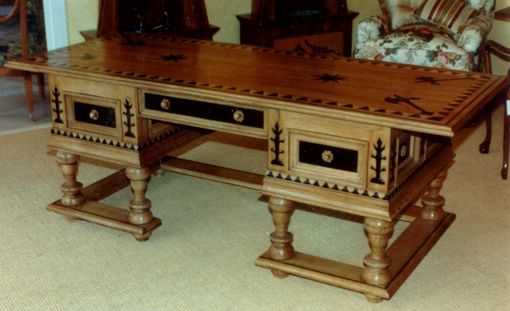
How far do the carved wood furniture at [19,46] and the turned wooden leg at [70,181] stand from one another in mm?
1640

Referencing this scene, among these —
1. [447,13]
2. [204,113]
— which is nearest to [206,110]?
[204,113]

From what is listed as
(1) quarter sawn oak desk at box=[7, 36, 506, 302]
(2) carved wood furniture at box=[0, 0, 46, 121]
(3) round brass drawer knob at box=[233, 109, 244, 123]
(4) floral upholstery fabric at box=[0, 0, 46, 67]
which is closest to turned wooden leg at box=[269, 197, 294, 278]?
(1) quarter sawn oak desk at box=[7, 36, 506, 302]

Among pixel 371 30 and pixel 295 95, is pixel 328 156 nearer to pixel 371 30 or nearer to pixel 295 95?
pixel 295 95

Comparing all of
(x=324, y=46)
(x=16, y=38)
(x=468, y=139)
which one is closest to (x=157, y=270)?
(x=468, y=139)

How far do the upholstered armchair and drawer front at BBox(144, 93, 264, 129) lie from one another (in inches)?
88.4

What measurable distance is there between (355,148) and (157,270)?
101 cm

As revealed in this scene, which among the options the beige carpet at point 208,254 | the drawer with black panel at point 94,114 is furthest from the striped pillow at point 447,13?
the drawer with black panel at point 94,114

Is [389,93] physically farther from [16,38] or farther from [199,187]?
[16,38]

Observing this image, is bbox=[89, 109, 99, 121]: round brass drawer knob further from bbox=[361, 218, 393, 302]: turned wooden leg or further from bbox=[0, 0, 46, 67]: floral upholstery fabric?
bbox=[0, 0, 46, 67]: floral upholstery fabric

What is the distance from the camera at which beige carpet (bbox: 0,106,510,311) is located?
318 cm

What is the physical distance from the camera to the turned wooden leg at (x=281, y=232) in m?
3.24

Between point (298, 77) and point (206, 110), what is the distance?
41 centimetres

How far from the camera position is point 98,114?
143 inches

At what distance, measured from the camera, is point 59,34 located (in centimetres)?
538
